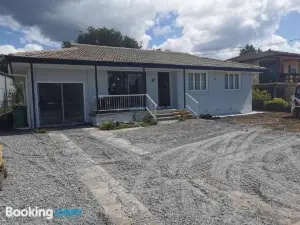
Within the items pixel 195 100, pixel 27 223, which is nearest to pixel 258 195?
pixel 27 223

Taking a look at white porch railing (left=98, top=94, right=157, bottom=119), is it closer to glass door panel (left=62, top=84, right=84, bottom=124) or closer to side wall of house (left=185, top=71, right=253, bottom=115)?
glass door panel (left=62, top=84, right=84, bottom=124)

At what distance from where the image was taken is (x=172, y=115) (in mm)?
14078

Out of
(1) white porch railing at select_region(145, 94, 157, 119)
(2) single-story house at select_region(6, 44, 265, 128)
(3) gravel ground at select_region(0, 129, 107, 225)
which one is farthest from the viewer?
(1) white porch railing at select_region(145, 94, 157, 119)

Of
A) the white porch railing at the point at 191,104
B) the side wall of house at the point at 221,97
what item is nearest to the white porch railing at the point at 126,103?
the white porch railing at the point at 191,104

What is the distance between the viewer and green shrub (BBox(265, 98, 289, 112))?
1985cm

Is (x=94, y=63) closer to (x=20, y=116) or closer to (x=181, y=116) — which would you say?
(x=20, y=116)

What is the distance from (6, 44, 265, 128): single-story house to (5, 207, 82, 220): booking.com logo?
8637 mm

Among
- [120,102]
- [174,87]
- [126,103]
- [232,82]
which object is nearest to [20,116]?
[120,102]

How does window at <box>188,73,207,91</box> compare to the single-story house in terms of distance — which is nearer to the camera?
the single-story house

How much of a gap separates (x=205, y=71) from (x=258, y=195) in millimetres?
13338

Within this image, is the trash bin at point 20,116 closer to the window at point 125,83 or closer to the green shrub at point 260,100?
the window at point 125,83

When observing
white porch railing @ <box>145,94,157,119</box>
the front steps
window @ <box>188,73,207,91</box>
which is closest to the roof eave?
window @ <box>188,73,207,91</box>

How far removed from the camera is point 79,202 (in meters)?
3.84

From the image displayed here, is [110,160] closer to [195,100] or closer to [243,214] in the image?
[243,214]
